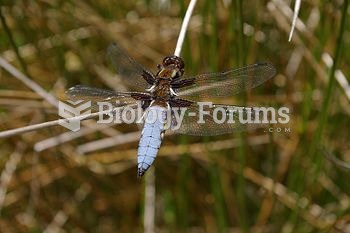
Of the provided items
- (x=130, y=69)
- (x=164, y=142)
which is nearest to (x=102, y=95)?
(x=130, y=69)

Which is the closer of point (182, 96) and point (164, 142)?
point (182, 96)

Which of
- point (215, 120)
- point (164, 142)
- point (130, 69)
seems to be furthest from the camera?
point (164, 142)

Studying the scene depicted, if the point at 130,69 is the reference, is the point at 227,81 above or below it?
below

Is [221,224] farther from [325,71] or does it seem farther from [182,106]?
[325,71]

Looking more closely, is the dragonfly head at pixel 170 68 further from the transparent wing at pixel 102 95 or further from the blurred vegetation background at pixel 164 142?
the blurred vegetation background at pixel 164 142

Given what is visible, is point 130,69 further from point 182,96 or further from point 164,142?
point 164,142

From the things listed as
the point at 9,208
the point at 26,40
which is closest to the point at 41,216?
the point at 9,208

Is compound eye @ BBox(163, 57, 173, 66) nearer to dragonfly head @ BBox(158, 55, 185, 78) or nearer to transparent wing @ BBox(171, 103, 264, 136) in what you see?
dragonfly head @ BBox(158, 55, 185, 78)
